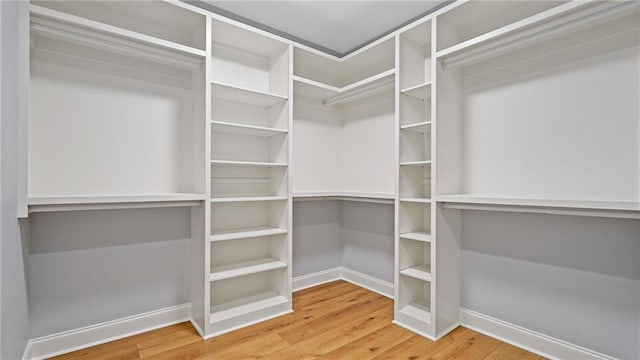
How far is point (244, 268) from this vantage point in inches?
97.5

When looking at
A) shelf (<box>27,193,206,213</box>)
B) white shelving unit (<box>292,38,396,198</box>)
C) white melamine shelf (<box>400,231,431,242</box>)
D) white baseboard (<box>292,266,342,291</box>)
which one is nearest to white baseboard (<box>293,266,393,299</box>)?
white baseboard (<box>292,266,342,291</box>)

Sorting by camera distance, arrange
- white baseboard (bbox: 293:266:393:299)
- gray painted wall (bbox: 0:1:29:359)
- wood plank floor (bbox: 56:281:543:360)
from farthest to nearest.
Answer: white baseboard (bbox: 293:266:393:299), wood plank floor (bbox: 56:281:543:360), gray painted wall (bbox: 0:1:29:359)

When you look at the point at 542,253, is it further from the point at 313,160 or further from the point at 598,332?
the point at 313,160

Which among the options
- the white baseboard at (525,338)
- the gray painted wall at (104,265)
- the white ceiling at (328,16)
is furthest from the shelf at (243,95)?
the white baseboard at (525,338)

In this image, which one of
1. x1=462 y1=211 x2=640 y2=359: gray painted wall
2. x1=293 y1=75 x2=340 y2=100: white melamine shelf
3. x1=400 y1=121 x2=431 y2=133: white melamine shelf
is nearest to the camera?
x1=462 y1=211 x2=640 y2=359: gray painted wall

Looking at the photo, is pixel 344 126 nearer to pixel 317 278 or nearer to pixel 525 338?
pixel 317 278

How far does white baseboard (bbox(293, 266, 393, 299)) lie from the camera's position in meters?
3.04

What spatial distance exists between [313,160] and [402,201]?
1.19 m

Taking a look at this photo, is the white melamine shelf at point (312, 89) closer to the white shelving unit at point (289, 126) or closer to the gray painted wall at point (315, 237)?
the white shelving unit at point (289, 126)

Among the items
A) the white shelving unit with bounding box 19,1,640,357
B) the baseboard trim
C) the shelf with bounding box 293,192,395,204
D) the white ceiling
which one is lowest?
the baseboard trim

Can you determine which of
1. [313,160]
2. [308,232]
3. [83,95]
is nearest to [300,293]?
[308,232]

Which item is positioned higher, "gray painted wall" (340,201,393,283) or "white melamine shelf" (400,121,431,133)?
"white melamine shelf" (400,121,431,133)

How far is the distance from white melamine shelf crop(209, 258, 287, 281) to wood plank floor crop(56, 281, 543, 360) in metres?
0.41

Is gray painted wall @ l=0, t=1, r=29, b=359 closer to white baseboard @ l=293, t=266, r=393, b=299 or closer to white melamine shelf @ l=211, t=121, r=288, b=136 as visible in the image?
white melamine shelf @ l=211, t=121, r=288, b=136
